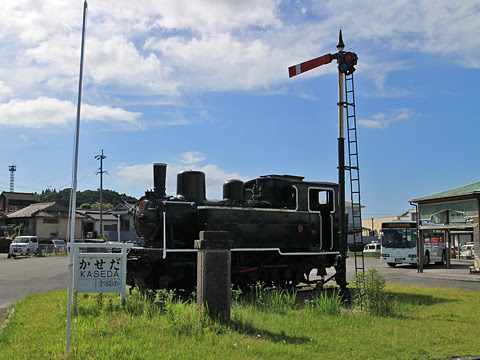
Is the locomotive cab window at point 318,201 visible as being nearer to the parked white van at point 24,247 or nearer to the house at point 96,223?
the parked white van at point 24,247

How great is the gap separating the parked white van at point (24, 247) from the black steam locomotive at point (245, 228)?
31709mm

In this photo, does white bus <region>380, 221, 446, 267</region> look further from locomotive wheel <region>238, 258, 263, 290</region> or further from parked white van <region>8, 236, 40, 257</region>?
parked white van <region>8, 236, 40, 257</region>

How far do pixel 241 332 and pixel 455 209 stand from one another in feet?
53.3

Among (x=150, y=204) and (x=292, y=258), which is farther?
(x=292, y=258)

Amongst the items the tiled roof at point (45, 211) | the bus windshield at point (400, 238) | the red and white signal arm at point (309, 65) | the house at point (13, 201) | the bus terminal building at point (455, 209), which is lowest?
the bus windshield at point (400, 238)

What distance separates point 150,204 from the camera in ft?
39.8

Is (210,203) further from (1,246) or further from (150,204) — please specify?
(1,246)

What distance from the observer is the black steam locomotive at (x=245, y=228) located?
1178 centimetres

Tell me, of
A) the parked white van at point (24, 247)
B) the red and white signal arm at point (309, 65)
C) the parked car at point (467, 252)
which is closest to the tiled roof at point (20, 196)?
the parked white van at point (24, 247)

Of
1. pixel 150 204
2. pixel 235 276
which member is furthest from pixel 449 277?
pixel 150 204

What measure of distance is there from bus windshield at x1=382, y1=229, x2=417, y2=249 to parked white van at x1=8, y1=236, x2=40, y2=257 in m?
30.7

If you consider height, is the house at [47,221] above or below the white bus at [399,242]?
above

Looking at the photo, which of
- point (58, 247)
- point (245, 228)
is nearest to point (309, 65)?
point (245, 228)

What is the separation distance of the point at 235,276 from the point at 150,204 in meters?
3.15
